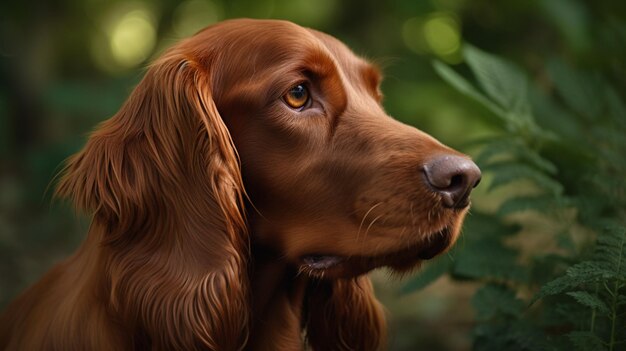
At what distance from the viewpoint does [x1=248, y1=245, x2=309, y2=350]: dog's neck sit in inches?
99.6

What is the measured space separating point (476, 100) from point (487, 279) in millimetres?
801

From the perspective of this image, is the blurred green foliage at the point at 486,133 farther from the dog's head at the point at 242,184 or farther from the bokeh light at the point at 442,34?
the dog's head at the point at 242,184

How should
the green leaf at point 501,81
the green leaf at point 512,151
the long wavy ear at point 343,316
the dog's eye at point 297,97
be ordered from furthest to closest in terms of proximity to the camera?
the green leaf at point 501,81, the green leaf at point 512,151, the long wavy ear at point 343,316, the dog's eye at point 297,97

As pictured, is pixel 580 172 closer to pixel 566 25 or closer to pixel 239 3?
pixel 566 25

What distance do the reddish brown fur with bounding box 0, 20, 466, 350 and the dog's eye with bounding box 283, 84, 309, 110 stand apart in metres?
0.03

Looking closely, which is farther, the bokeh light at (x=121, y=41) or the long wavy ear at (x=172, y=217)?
the bokeh light at (x=121, y=41)

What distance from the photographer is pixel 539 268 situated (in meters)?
3.07

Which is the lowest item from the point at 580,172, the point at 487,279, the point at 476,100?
the point at 487,279

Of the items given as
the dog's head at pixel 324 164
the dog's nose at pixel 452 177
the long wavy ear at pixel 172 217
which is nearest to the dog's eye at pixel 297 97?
the dog's head at pixel 324 164

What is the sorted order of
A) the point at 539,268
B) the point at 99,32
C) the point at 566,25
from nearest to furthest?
the point at 539,268, the point at 566,25, the point at 99,32

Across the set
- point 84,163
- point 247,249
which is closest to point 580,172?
point 247,249

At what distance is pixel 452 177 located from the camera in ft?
7.02

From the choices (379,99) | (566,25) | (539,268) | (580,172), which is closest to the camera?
(379,99)

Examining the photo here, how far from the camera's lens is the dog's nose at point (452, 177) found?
83.2 inches
